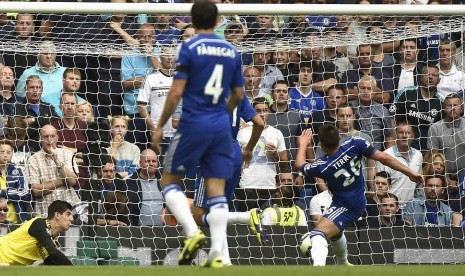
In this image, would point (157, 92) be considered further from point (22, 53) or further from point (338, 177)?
point (338, 177)

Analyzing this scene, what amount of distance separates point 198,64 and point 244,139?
456 cm

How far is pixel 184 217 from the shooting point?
9.19 metres

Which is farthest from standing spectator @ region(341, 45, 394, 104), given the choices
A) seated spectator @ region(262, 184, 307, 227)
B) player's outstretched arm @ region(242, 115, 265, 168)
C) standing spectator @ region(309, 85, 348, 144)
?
player's outstretched arm @ region(242, 115, 265, 168)

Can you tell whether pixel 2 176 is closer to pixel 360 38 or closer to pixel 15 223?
pixel 15 223

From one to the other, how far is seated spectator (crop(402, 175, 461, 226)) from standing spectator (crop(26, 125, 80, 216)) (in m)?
3.85

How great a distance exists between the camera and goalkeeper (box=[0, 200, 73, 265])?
12219 mm

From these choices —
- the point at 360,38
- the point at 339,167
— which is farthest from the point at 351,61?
the point at 339,167

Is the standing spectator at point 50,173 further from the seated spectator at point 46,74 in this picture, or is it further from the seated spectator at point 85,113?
the seated spectator at point 46,74

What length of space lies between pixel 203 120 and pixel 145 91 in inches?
183

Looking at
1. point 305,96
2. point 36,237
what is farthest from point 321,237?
point 36,237

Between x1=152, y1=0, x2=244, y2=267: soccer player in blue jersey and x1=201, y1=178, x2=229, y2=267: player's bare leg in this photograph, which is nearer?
x1=152, y1=0, x2=244, y2=267: soccer player in blue jersey

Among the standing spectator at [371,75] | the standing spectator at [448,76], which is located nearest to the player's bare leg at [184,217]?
the standing spectator at [371,75]

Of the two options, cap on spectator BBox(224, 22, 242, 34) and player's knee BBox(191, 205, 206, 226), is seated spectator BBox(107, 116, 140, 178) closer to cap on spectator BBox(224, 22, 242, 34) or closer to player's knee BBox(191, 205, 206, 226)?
cap on spectator BBox(224, 22, 242, 34)

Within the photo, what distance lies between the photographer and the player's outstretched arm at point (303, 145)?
39.7 feet
